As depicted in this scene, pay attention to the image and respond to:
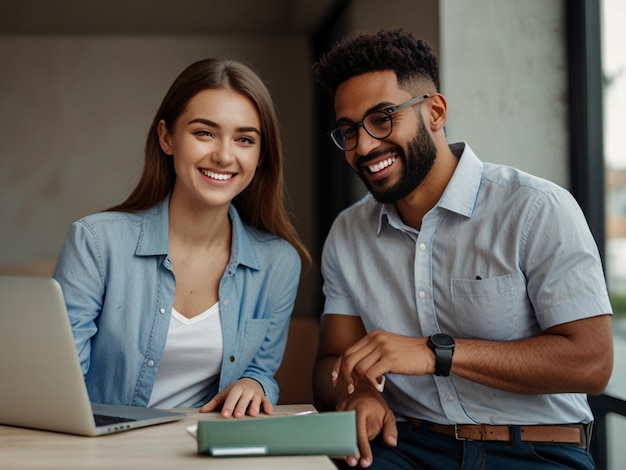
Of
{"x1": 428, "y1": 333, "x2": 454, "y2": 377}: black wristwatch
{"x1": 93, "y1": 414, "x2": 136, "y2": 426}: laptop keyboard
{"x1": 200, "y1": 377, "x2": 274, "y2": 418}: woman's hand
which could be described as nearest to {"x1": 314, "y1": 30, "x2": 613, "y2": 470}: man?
{"x1": 428, "y1": 333, "x2": 454, "y2": 377}: black wristwatch

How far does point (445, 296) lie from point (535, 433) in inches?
14.2

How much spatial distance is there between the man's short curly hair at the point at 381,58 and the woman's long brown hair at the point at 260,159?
21 cm

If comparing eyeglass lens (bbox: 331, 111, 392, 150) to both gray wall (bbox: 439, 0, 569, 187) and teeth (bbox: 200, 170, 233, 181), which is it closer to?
teeth (bbox: 200, 170, 233, 181)

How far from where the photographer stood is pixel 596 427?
2.54m

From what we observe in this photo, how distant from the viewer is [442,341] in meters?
1.65

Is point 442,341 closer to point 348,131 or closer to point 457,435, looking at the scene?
point 457,435

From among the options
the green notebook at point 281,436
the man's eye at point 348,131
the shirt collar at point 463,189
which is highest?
the man's eye at point 348,131

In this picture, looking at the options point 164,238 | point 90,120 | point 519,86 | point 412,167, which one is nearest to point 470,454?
point 412,167

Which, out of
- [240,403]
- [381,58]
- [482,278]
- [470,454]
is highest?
[381,58]

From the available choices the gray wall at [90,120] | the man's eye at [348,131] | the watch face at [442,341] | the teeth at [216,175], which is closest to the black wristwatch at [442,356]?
the watch face at [442,341]

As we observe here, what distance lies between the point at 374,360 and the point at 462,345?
224 mm

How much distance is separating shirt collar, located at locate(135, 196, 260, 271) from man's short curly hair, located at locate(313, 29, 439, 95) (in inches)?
18.2

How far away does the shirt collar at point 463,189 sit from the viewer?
1.84 m

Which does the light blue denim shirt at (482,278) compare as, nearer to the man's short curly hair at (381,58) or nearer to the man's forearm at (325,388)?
the man's forearm at (325,388)
